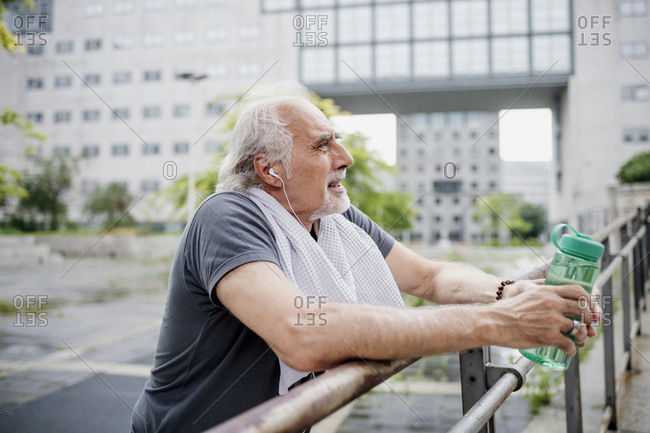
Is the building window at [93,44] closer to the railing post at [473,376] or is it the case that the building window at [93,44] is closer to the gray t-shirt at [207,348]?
the gray t-shirt at [207,348]

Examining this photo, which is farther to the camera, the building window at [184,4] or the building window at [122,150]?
the building window at [122,150]

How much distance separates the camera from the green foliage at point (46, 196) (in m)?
32.8

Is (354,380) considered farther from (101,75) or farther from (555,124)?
(101,75)

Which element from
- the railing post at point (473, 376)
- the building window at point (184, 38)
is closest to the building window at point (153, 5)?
the building window at point (184, 38)

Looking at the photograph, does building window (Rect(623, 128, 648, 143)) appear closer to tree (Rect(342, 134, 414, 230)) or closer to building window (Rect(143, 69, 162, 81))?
tree (Rect(342, 134, 414, 230))

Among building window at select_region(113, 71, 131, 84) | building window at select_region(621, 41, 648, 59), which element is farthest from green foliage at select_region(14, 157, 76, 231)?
building window at select_region(621, 41, 648, 59)

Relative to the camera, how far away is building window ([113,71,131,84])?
42.0 m

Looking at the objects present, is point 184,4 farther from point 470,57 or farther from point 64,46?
point 470,57

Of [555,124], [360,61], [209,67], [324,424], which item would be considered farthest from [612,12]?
[324,424]

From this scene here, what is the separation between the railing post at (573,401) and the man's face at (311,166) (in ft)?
3.25

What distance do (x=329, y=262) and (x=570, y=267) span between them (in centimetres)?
61

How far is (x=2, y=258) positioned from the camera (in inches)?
756

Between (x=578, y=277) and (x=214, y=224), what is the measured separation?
87 centimetres

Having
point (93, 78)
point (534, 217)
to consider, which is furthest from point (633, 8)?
point (534, 217)
